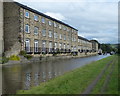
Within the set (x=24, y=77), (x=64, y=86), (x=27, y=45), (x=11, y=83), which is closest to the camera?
(x=64, y=86)

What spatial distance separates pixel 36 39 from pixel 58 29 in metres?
12.7

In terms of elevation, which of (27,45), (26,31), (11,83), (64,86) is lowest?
(11,83)

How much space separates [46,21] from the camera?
38.0 metres

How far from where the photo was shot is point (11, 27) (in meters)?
29.5

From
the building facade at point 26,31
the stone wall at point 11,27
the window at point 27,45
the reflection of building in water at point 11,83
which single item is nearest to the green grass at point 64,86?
the reflection of building in water at point 11,83

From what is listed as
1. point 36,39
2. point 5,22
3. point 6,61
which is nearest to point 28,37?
point 36,39

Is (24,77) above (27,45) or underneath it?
underneath

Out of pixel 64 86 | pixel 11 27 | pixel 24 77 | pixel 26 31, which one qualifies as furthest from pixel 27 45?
pixel 64 86

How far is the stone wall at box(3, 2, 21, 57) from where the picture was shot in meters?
28.4

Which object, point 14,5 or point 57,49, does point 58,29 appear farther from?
point 14,5

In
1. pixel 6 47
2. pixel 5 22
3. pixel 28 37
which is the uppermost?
pixel 5 22

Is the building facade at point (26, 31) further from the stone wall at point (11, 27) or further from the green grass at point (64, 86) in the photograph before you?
the green grass at point (64, 86)

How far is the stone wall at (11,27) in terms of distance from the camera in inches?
1119

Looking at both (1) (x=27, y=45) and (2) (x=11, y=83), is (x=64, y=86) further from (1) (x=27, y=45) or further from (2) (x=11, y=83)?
(1) (x=27, y=45)
